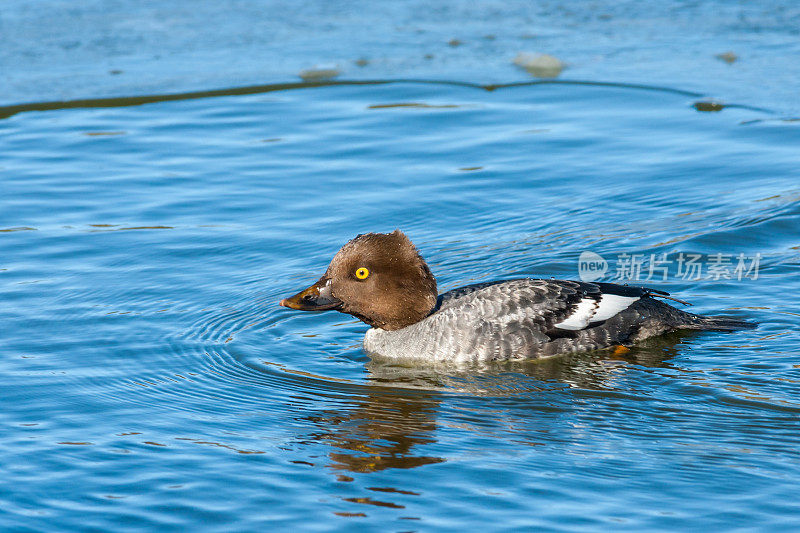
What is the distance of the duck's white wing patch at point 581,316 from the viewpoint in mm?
7641

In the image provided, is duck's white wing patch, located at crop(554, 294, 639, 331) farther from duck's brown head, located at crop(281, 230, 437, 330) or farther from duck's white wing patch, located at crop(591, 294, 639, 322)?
duck's brown head, located at crop(281, 230, 437, 330)

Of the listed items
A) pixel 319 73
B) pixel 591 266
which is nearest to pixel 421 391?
pixel 591 266

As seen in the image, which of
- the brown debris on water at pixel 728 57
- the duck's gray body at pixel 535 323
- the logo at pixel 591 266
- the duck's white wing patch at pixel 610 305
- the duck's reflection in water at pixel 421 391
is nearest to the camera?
the duck's reflection in water at pixel 421 391

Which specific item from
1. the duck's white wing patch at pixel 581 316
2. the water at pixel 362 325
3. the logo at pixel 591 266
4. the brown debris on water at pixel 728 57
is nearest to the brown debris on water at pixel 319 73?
the water at pixel 362 325

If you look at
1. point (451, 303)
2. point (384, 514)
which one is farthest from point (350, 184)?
point (384, 514)

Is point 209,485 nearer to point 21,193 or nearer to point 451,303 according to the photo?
point 451,303

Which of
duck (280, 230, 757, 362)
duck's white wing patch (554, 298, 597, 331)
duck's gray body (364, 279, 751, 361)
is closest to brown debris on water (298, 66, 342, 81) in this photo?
duck (280, 230, 757, 362)

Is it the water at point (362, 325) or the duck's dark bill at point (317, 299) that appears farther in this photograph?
the duck's dark bill at point (317, 299)

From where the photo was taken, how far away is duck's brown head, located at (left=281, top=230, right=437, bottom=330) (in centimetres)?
758

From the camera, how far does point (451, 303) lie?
7.80m

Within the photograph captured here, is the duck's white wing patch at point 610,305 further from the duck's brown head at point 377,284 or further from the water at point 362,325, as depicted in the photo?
the duck's brown head at point 377,284

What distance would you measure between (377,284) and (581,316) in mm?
1518

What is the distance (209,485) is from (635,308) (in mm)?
3606

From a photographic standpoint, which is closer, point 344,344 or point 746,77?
point 344,344
